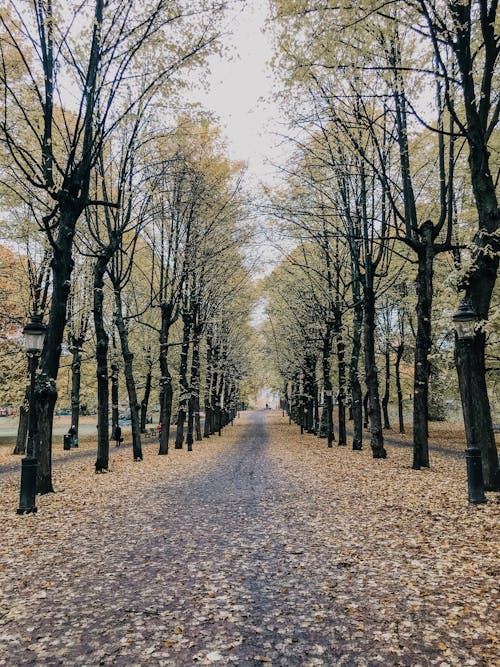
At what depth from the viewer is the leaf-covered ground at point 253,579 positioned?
409 centimetres

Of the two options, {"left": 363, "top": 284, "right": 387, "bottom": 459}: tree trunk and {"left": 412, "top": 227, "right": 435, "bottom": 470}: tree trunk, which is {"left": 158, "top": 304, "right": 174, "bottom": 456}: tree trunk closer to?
{"left": 363, "top": 284, "right": 387, "bottom": 459}: tree trunk

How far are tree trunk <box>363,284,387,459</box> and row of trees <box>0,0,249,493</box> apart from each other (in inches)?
336

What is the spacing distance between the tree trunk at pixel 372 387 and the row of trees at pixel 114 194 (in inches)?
336

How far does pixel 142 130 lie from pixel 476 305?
1337 cm

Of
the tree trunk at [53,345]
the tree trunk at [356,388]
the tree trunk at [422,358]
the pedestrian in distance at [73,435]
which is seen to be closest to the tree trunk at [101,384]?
the tree trunk at [53,345]

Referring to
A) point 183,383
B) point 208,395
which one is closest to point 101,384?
point 183,383

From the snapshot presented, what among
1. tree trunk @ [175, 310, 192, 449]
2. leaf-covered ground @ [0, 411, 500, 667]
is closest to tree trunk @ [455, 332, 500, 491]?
leaf-covered ground @ [0, 411, 500, 667]

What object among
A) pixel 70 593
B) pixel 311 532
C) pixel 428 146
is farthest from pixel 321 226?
pixel 70 593

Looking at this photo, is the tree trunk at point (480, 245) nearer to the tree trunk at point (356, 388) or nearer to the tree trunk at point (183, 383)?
the tree trunk at point (356, 388)

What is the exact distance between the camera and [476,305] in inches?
400

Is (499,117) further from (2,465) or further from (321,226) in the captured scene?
(2,465)

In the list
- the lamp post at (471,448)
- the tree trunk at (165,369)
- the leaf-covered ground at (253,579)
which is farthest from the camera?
the tree trunk at (165,369)

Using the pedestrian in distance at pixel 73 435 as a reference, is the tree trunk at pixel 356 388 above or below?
above

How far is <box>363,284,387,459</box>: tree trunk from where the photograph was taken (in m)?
18.2
